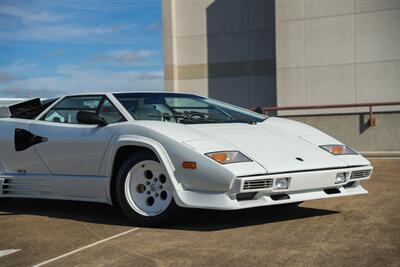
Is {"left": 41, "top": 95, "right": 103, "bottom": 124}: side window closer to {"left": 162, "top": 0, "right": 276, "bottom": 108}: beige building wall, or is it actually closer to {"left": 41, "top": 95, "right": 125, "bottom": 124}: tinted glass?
{"left": 41, "top": 95, "right": 125, "bottom": 124}: tinted glass

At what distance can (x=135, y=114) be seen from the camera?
18.5ft

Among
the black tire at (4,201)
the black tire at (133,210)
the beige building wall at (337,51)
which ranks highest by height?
the beige building wall at (337,51)

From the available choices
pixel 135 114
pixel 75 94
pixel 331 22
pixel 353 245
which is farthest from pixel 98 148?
pixel 331 22

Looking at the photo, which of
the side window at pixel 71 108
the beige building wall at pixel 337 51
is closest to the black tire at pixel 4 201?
the side window at pixel 71 108

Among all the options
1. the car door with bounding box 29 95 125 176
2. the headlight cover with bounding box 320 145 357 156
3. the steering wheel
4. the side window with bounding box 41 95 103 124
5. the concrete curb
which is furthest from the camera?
the concrete curb

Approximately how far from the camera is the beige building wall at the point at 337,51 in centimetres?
2342

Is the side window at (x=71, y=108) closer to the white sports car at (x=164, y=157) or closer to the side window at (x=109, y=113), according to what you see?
the white sports car at (x=164, y=157)

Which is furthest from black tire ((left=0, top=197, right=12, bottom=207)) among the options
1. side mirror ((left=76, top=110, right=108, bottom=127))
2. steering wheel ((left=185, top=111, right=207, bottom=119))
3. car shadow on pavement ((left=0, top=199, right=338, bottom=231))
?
steering wheel ((left=185, top=111, right=207, bottom=119))

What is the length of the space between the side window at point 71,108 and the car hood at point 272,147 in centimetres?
127

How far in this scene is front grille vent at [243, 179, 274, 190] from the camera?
4.67m

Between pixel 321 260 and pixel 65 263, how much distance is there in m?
1.72

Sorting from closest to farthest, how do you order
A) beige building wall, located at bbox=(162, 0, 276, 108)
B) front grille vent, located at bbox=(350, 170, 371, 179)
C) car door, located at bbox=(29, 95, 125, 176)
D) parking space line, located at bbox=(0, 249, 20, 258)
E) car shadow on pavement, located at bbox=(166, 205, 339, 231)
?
parking space line, located at bbox=(0, 249, 20, 258) → car shadow on pavement, located at bbox=(166, 205, 339, 231) → front grille vent, located at bbox=(350, 170, 371, 179) → car door, located at bbox=(29, 95, 125, 176) → beige building wall, located at bbox=(162, 0, 276, 108)

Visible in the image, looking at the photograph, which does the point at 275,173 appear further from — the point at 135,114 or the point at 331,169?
the point at 135,114

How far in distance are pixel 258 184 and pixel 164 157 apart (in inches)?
33.0
